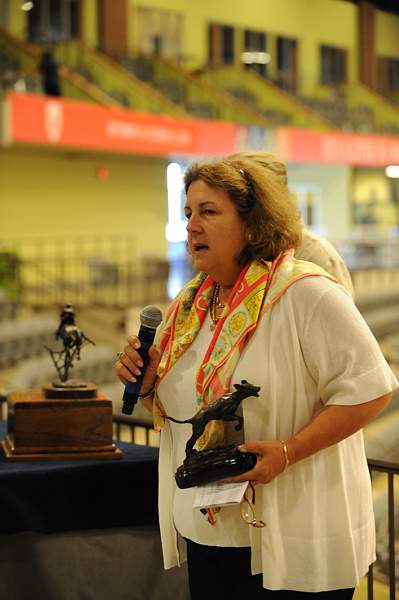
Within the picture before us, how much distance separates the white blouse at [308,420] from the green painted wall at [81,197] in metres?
15.3

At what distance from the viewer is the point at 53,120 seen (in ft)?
46.8

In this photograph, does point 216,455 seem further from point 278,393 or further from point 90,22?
point 90,22

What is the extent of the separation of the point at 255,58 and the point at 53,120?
35.1 ft

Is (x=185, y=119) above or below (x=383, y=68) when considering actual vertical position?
below

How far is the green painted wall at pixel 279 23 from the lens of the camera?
22219mm

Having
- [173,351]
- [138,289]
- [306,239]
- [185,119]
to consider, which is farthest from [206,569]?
[185,119]

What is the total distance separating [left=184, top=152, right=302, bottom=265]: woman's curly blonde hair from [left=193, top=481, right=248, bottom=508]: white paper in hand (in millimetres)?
460

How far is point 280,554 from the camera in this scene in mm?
1888

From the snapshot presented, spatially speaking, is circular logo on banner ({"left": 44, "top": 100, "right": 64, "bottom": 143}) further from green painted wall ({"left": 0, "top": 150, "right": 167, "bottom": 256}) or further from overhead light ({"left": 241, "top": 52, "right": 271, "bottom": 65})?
overhead light ({"left": 241, "top": 52, "right": 271, "bottom": 65})

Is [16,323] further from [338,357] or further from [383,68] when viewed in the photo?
[383,68]

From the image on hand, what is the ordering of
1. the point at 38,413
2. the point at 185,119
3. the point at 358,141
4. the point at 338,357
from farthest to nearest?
the point at 358,141, the point at 185,119, the point at 38,413, the point at 338,357

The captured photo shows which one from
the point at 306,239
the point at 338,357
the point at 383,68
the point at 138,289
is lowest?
the point at 138,289

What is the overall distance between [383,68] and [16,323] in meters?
19.4

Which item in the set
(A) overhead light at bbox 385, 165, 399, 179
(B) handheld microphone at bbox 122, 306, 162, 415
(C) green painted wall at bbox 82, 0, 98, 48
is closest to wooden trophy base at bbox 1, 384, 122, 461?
(B) handheld microphone at bbox 122, 306, 162, 415
